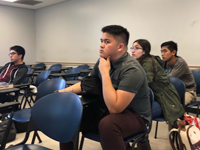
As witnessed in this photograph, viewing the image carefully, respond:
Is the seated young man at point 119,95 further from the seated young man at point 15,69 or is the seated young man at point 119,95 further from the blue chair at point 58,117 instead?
the seated young man at point 15,69

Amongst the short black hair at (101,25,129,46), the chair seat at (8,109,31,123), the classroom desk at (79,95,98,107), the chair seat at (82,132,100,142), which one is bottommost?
the chair seat at (8,109,31,123)

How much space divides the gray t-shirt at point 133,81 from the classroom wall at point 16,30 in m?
6.28

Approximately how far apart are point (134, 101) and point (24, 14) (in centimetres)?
693

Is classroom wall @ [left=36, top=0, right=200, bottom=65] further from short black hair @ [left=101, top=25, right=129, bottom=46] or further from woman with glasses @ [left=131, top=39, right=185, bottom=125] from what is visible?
short black hair @ [left=101, top=25, right=129, bottom=46]

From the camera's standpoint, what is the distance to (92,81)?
156cm

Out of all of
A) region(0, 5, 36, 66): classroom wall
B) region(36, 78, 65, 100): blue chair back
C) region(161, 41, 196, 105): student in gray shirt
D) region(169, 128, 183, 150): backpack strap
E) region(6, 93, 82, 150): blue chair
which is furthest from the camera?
region(0, 5, 36, 66): classroom wall

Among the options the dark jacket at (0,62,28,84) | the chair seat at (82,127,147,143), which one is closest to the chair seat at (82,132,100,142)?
the chair seat at (82,127,147,143)

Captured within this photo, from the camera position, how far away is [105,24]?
17.5ft

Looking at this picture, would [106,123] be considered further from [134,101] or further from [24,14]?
[24,14]

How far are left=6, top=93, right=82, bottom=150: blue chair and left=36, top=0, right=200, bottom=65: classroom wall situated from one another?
3.29 m

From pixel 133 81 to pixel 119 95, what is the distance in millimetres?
135

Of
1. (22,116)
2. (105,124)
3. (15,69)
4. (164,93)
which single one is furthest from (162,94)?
(15,69)

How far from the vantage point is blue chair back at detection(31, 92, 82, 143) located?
47.0 inches

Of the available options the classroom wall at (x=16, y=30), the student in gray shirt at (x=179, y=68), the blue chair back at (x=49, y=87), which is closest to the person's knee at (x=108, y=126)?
the blue chair back at (x=49, y=87)
